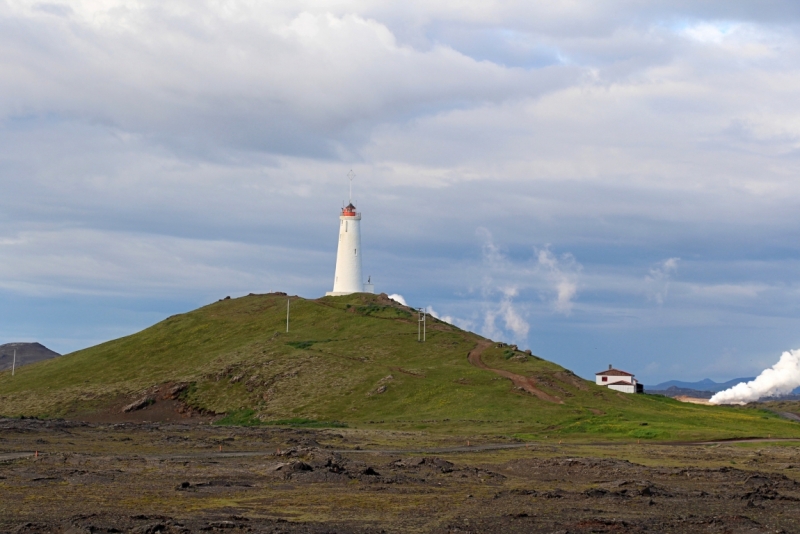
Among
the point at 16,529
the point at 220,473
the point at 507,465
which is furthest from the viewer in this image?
the point at 507,465

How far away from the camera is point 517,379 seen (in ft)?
361

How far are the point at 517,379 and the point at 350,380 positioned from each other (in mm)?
21236

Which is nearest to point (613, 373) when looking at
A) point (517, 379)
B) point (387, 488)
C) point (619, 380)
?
point (619, 380)

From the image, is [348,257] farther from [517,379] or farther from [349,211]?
[517,379]

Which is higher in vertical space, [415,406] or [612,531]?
[415,406]

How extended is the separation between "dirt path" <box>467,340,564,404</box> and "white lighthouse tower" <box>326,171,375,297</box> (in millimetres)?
36974

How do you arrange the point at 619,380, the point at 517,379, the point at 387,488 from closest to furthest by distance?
1. the point at 387,488
2. the point at 517,379
3. the point at 619,380

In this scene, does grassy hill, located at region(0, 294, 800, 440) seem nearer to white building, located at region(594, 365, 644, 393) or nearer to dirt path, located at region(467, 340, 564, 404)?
dirt path, located at region(467, 340, 564, 404)

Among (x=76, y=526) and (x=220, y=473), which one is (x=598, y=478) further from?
(x=76, y=526)

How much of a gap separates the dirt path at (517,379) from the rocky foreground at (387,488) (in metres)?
26.6

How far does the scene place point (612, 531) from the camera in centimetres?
3497

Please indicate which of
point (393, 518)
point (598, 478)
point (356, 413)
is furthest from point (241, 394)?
point (393, 518)

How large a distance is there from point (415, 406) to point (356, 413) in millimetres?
7056

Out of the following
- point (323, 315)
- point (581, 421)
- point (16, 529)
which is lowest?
point (16, 529)
